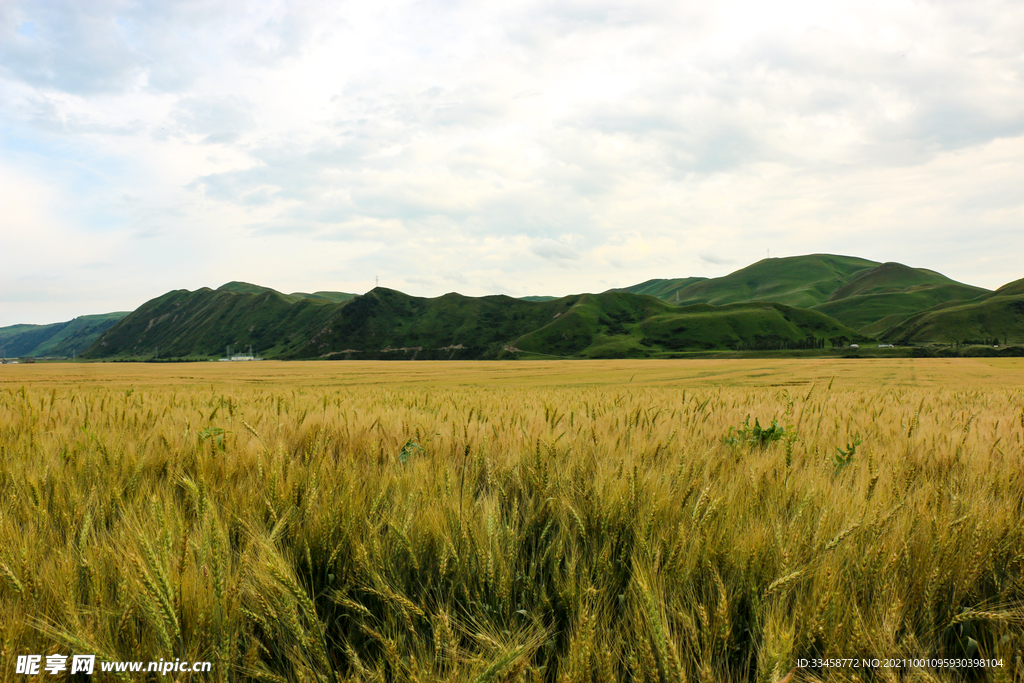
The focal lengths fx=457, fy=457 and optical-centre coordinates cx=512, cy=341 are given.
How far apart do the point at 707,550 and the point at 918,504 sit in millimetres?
1301

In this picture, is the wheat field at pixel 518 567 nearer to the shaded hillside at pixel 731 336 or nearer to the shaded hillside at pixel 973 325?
the shaded hillside at pixel 731 336

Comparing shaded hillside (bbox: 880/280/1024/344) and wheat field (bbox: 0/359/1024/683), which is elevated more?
shaded hillside (bbox: 880/280/1024/344)

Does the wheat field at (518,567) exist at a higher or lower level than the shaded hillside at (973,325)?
lower

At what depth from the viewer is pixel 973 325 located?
17075 cm

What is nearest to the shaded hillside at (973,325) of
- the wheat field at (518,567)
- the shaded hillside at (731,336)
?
the shaded hillside at (731,336)

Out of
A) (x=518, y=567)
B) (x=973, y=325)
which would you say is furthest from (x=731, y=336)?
(x=518, y=567)

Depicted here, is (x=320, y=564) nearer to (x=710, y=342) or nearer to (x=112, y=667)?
(x=112, y=667)

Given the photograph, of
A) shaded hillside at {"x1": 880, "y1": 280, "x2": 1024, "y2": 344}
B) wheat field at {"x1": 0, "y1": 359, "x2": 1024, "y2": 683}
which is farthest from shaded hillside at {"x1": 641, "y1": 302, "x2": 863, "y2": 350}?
wheat field at {"x1": 0, "y1": 359, "x2": 1024, "y2": 683}

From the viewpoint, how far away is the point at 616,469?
250 cm

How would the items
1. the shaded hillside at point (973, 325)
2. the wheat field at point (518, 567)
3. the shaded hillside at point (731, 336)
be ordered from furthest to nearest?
the shaded hillside at point (731, 336) → the shaded hillside at point (973, 325) → the wheat field at point (518, 567)

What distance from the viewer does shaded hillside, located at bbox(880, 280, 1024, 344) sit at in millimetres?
164125

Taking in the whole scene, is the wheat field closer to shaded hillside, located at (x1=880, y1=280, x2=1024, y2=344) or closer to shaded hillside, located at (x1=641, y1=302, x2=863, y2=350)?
shaded hillside, located at (x1=641, y1=302, x2=863, y2=350)

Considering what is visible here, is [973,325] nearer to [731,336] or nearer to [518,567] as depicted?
[731,336]

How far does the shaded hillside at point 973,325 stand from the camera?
164125mm
